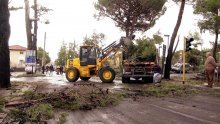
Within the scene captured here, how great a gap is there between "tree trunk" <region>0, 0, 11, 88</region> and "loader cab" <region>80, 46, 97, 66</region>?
10014 millimetres

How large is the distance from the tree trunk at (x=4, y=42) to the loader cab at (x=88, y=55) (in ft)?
32.9

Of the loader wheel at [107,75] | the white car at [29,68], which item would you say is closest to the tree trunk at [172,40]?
the loader wheel at [107,75]

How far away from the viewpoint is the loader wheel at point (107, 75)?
24797 mm

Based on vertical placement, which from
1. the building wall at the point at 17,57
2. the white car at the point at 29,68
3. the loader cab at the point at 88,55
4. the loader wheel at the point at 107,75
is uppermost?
the building wall at the point at 17,57

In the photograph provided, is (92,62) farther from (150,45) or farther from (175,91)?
(175,91)

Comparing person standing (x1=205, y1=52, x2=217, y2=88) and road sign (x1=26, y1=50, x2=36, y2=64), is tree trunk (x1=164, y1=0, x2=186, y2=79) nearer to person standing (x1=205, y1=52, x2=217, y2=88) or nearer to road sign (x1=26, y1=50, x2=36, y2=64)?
person standing (x1=205, y1=52, x2=217, y2=88)

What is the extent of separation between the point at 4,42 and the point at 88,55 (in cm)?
1042

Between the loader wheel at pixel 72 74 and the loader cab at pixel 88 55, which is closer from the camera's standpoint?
the loader wheel at pixel 72 74

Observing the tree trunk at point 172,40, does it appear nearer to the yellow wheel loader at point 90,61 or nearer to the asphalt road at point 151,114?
the yellow wheel loader at point 90,61

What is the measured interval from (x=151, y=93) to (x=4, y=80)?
6.64 m

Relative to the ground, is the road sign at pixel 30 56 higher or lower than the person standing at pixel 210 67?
higher

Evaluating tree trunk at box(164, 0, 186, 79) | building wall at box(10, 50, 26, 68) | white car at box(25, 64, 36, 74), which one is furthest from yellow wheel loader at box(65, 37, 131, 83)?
building wall at box(10, 50, 26, 68)

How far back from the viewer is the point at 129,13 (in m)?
43.4

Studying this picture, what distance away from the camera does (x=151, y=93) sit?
51.1 ft
